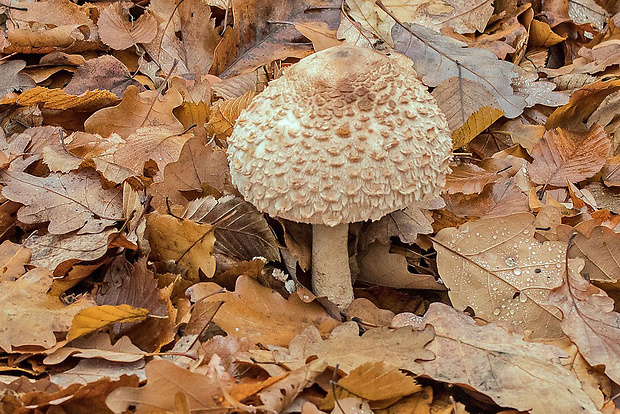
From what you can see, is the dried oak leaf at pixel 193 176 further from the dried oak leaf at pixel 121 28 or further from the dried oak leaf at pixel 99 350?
the dried oak leaf at pixel 121 28

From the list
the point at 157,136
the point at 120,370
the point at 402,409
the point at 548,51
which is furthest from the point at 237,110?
the point at 548,51

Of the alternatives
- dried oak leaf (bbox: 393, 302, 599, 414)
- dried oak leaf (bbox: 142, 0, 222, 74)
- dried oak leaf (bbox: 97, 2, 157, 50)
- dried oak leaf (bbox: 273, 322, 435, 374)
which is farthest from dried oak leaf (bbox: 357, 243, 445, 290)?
dried oak leaf (bbox: 97, 2, 157, 50)

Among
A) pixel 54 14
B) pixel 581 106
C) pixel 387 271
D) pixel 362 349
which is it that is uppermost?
pixel 54 14

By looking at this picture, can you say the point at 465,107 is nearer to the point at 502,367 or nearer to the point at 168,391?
the point at 502,367

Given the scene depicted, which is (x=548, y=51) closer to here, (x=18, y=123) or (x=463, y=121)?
(x=463, y=121)

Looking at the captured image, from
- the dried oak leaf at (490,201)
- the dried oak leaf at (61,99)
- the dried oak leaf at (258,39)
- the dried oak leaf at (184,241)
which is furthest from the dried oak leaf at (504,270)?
the dried oak leaf at (61,99)

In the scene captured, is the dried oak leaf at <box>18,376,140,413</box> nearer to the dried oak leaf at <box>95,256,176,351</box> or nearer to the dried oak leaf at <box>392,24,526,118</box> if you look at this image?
the dried oak leaf at <box>95,256,176,351</box>

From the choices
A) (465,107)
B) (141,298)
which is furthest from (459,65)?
(141,298)
